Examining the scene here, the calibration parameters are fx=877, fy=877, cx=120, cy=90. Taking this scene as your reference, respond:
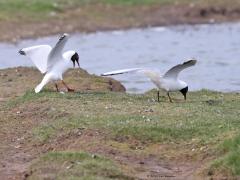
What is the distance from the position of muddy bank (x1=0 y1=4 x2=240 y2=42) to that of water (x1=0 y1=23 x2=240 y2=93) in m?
0.45

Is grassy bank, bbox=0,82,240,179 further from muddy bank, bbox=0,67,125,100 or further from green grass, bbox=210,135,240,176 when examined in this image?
muddy bank, bbox=0,67,125,100

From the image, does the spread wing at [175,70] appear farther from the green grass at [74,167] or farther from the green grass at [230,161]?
the green grass at [74,167]

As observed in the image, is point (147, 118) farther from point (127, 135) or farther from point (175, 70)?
point (175, 70)

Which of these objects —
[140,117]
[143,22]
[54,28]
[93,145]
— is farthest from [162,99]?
[143,22]

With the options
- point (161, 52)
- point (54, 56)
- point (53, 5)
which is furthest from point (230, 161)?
point (53, 5)

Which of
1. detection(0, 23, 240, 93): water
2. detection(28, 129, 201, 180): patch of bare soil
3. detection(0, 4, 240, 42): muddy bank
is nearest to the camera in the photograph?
detection(28, 129, 201, 180): patch of bare soil

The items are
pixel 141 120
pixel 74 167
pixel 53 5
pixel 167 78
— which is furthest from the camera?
pixel 53 5

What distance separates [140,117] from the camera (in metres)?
10.8

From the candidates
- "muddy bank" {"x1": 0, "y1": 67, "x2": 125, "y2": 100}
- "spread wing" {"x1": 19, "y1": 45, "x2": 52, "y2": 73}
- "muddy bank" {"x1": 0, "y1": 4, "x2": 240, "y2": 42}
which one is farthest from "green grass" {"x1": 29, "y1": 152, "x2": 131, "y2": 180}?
"muddy bank" {"x1": 0, "y1": 4, "x2": 240, "y2": 42}

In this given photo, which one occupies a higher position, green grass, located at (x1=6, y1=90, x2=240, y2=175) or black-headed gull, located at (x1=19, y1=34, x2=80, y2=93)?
black-headed gull, located at (x1=19, y1=34, x2=80, y2=93)

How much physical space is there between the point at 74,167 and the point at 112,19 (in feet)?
68.8

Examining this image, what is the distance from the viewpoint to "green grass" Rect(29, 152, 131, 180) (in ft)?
27.1

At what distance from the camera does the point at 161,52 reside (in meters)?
25.3

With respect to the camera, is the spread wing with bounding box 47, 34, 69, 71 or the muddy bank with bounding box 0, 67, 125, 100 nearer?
the spread wing with bounding box 47, 34, 69, 71
